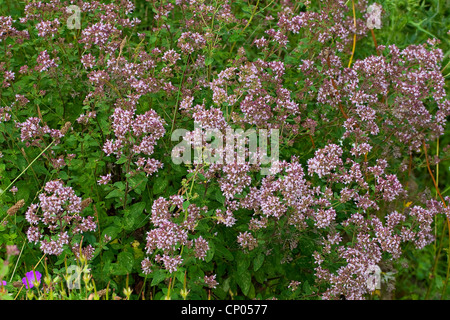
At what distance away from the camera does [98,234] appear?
3203 millimetres

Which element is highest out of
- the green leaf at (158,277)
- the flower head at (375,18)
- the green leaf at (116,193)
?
the flower head at (375,18)

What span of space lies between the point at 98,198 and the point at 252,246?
3.61 ft

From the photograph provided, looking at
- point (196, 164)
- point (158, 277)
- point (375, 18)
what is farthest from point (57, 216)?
point (375, 18)

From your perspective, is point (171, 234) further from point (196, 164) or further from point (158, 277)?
point (196, 164)

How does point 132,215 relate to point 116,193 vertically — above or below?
below

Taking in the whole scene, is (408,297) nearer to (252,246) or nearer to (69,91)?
(252,246)

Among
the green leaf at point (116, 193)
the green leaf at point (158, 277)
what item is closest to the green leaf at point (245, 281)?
the green leaf at point (158, 277)

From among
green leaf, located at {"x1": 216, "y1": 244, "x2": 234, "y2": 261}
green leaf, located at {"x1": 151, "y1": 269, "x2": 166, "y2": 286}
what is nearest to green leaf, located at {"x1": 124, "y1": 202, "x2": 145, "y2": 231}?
green leaf, located at {"x1": 151, "y1": 269, "x2": 166, "y2": 286}

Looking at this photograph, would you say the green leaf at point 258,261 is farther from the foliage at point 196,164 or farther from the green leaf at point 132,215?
the green leaf at point 132,215

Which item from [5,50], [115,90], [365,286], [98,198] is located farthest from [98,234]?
[365,286]
